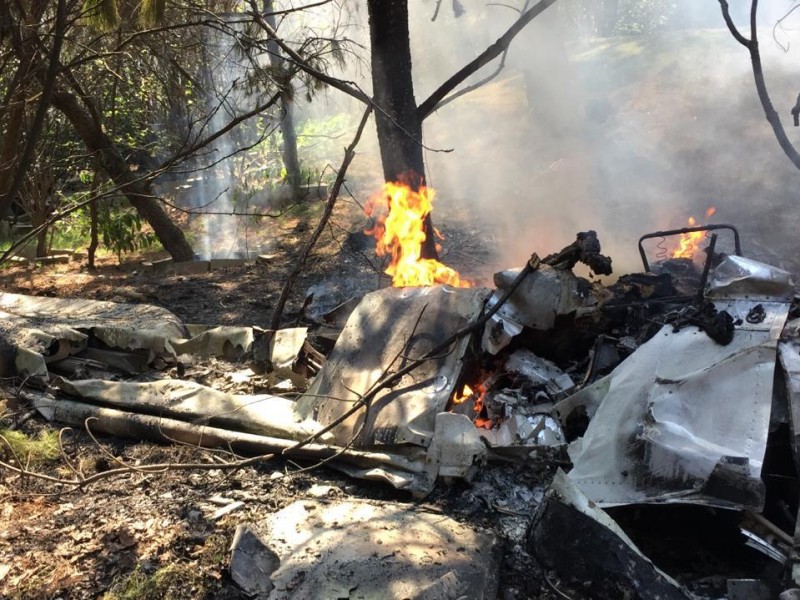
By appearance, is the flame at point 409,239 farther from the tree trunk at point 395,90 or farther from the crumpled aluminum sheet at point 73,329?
the crumpled aluminum sheet at point 73,329

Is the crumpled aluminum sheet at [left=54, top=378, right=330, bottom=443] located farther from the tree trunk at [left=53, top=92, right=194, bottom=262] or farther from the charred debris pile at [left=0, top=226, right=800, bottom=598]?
the tree trunk at [left=53, top=92, right=194, bottom=262]

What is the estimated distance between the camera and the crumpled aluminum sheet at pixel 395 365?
165 inches

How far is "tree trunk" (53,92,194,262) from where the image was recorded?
969cm

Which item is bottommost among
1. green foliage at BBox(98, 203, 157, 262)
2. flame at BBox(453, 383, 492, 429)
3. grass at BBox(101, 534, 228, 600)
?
grass at BBox(101, 534, 228, 600)

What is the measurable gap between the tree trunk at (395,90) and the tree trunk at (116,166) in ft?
12.6

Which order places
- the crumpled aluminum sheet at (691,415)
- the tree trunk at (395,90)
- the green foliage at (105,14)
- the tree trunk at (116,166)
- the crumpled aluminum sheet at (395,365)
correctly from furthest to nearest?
the tree trunk at (116,166) < the tree trunk at (395,90) < the green foliage at (105,14) < the crumpled aluminum sheet at (395,365) < the crumpled aluminum sheet at (691,415)

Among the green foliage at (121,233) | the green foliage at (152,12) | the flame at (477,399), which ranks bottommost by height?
the flame at (477,399)

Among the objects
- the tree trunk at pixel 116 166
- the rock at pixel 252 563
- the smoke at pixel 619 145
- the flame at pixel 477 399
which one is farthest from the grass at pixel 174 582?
the smoke at pixel 619 145

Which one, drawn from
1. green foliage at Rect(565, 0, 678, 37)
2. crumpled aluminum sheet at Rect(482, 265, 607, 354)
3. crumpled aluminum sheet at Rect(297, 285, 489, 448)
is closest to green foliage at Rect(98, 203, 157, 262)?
crumpled aluminum sheet at Rect(297, 285, 489, 448)

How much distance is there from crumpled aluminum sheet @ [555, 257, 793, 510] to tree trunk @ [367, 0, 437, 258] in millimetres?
3818

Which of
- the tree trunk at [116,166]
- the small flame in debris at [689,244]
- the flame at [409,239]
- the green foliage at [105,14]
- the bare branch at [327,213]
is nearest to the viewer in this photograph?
the green foliage at [105,14]

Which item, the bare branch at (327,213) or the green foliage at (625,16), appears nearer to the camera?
the bare branch at (327,213)

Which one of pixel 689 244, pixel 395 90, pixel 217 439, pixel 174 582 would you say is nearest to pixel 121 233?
pixel 395 90

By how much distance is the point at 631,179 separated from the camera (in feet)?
39.7
